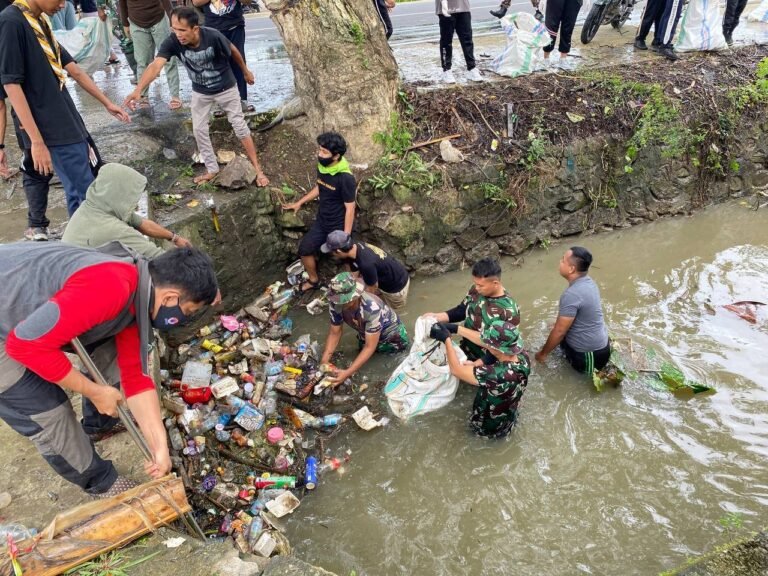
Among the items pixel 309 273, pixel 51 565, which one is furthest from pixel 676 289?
pixel 51 565

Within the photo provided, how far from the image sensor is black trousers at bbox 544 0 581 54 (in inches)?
260

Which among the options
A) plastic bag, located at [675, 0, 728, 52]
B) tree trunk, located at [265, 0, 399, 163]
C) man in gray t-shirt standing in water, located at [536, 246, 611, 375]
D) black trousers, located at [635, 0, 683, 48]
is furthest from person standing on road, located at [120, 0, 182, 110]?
plastic bag, located at [675, 0, 728, 52]

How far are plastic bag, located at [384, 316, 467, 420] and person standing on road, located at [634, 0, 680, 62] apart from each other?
653 centimetres

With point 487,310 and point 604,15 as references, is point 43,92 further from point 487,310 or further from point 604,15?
point 604,15

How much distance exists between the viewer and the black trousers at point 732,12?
7.66m

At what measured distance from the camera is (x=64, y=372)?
2025 millimetres

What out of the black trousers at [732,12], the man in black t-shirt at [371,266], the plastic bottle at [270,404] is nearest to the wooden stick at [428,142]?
the man in black t-shirt at [371,266]

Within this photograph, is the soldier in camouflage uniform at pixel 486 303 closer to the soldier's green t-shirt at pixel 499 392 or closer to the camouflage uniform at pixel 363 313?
the soldier's green t-shirt at pixel 499 392

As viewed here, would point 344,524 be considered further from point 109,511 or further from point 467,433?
point 109,511

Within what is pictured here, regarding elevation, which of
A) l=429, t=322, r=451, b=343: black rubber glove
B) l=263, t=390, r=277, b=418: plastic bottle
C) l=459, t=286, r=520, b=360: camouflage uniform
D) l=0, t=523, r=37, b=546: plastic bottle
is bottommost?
l=263, t=390, r=277, b=418: plastic bottle

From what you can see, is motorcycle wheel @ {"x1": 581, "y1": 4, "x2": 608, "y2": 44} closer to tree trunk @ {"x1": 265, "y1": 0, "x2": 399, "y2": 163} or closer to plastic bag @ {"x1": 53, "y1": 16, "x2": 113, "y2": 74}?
tree trunk @ {"x1": 265, "y1": 0, "x2": 399, "y2": 163}

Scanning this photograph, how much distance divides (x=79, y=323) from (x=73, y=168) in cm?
239

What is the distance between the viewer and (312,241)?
5258mm

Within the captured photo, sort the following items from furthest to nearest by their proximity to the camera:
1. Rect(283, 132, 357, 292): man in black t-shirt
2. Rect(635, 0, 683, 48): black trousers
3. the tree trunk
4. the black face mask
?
Rect(635, 0, 683, 48): black trousers
the tree trunk
Rect(283, 132, 357, 292): man in black t-shirt
the black face mask
